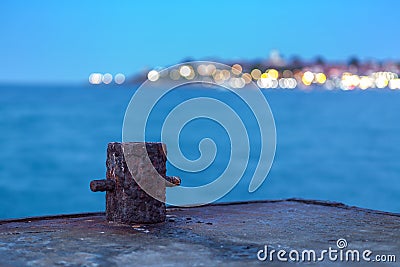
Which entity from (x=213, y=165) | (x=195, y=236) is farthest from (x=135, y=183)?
(x=213, y=165)

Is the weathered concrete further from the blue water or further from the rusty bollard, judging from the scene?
the blue water

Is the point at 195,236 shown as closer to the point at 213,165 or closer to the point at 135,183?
the point at 135,183

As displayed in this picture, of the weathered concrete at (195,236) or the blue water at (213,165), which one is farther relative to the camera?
the blue water at (213,165)

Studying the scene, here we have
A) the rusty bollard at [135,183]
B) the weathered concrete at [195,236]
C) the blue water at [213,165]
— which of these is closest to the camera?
the weathered concrete at [195,236]

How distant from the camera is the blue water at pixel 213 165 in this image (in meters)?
33.5

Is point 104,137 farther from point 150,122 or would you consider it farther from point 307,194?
point 307,194

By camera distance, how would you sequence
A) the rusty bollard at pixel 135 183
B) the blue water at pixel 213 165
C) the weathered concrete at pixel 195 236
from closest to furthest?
the weathered concrete at pixel 195 236 → the rusty bollard at pixel 135 183 → the blue water at pixel 213 165

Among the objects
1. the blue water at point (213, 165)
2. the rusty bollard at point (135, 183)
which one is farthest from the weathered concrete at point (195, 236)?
the blue water at point (213, 165)

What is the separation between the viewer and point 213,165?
40188 mm

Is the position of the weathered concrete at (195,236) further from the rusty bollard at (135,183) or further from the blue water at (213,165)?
the blue water at (213,165)

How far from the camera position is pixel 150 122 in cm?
7181

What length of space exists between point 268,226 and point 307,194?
31210 mm

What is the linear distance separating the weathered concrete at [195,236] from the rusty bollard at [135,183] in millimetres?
106

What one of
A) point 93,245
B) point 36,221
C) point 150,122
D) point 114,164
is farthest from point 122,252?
point 150,122
